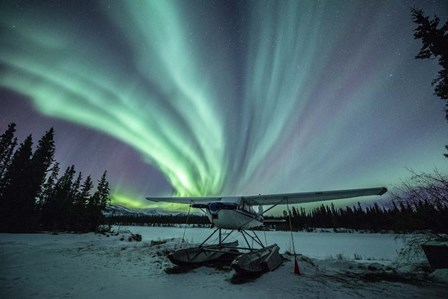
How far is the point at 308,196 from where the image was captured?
33.2 feet

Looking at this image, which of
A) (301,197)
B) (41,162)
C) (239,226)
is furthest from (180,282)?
(41,162)

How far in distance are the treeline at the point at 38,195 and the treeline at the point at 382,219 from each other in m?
32.0

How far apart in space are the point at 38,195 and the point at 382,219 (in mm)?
97621

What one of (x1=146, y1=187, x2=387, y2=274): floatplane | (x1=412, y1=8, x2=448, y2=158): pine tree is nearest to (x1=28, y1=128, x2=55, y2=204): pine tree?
(x1=146, y1=187, x2=387, y2=274): floatplane

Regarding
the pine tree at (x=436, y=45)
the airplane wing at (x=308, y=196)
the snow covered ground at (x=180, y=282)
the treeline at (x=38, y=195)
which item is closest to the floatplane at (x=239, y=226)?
the airplane wing at (x=308, y=196)

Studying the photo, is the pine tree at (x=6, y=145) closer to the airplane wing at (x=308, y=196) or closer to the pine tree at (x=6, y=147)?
the pine tree at (x=6, y=147)

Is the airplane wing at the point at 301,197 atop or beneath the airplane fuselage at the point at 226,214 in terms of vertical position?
atop

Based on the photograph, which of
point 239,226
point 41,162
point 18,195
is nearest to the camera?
point 239,226

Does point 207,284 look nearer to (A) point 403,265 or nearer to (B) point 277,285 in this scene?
(B) point 277,285

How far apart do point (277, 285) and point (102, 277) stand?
5.49 meters

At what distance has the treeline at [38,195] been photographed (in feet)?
76.9

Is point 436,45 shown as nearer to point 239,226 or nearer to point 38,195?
point 239,226

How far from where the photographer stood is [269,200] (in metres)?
11.2

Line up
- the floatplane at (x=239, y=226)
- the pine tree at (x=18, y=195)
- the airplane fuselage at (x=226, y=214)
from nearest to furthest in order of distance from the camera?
1. the floatplane at (x=239, y=226)
2. the airplane fuselage at (x=226, y=214)
3. the pine tree at (x=18, y=195)
